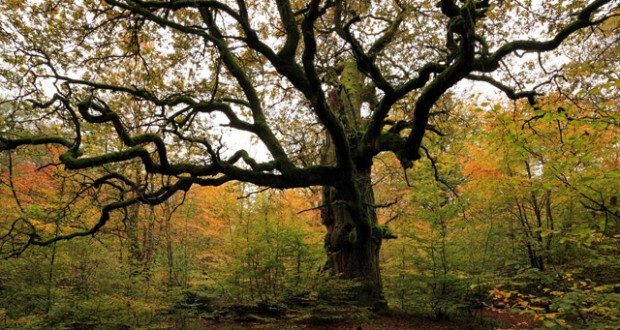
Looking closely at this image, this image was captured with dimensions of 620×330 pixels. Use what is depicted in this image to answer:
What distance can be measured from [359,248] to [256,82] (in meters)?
4.89

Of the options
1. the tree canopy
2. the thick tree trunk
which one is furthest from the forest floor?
the tree canopy

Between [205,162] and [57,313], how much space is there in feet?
15.3

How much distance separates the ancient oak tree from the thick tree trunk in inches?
1.0

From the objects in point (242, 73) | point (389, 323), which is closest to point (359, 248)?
point (389, 323)

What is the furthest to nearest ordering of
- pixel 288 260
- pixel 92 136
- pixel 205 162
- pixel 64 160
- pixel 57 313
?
pixel 288 260 < pixel 92 136 < pixel 57 313 < pixel 205 162 < pixel 64 160

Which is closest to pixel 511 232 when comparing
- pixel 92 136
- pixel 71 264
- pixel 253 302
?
pixel 253 302

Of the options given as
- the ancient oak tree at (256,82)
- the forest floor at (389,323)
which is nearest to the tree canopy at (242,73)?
the ancient oak tree at (256,82)

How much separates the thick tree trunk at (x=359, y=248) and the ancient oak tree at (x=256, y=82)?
0.09ft

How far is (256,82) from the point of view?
864 centimetres

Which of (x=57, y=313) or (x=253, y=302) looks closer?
(x=57, y=313)

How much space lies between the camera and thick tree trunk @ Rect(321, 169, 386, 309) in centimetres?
697

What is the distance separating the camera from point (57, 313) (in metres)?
6.82

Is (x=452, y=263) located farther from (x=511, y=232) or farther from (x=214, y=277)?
(x=214, y=277)

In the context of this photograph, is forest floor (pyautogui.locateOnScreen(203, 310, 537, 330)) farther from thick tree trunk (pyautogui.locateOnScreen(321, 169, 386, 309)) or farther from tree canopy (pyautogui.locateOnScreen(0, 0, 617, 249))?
tree canopy (pyautogui.locateOnScreen(0, 0, 617, 249))
